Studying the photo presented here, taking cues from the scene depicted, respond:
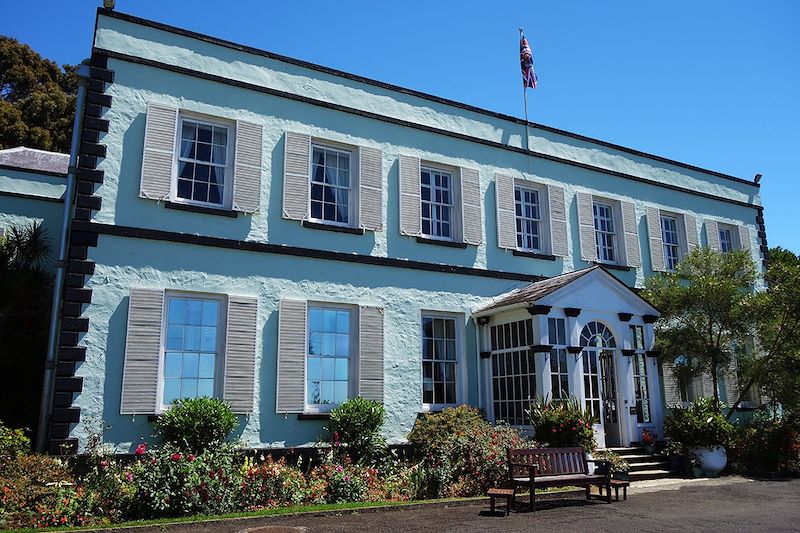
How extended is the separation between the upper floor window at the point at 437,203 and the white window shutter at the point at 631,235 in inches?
221

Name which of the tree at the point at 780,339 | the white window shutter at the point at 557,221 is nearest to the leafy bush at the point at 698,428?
the tree at the point at 780,339

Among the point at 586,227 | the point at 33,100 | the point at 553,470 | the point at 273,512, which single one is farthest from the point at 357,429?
the point at 33,100

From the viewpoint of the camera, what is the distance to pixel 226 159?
12516 mm

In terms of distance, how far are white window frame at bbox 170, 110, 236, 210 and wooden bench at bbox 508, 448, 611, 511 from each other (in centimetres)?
689

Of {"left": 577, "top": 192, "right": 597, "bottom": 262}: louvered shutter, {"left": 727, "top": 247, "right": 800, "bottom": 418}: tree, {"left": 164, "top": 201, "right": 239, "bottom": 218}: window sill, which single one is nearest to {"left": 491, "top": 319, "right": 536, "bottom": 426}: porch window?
{"left": 577, "top": 192, "right": 597, "bottom": 262}: louvered shutter

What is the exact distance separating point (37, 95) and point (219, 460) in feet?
81.2

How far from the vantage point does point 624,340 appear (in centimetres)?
1458

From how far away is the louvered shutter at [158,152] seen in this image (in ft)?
37.4

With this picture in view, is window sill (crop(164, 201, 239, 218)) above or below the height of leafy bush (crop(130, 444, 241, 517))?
above

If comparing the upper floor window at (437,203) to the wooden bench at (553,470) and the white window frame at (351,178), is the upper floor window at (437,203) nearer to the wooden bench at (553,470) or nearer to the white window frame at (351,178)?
the white window frame at (351,178)

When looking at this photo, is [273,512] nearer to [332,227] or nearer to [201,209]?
[201,209]

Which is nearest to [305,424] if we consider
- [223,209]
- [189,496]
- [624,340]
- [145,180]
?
[189,496]

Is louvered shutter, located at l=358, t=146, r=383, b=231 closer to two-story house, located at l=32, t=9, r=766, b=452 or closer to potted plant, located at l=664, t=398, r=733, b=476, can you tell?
two-story house, located at l=32, t=9, r=766, b=452

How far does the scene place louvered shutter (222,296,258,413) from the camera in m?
11.4
